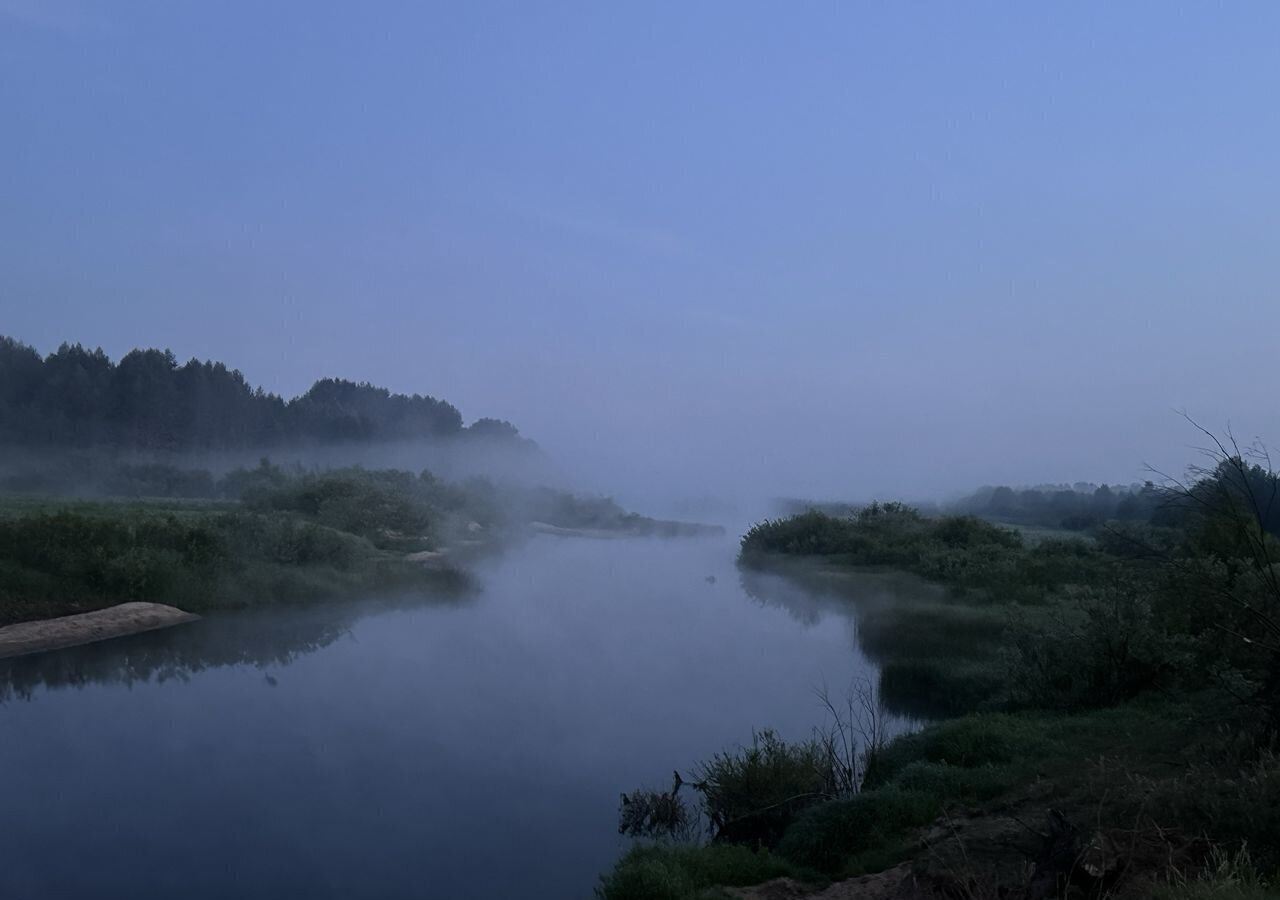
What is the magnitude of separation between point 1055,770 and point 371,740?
27.1 feet

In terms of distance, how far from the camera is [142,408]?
2539 inches

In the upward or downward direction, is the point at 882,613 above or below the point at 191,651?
below

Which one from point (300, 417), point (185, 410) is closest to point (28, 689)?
point (185, 410)

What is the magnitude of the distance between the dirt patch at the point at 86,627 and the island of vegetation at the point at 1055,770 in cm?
1279

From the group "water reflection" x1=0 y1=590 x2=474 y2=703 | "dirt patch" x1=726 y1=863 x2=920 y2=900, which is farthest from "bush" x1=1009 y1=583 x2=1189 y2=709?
"water reflection" x1=0 y1=590 x2=474 y2=703

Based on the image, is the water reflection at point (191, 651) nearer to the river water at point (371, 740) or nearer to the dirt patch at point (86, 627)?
the river water at point (371, 740)

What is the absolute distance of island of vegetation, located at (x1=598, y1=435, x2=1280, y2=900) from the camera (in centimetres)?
621

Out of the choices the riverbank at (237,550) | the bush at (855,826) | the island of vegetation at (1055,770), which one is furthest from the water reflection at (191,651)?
Answer: the bush at (855,826)

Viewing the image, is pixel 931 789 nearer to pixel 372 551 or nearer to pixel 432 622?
pixel 432 622

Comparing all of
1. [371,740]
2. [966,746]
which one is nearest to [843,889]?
[966,746]

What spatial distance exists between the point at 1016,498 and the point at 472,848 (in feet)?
290

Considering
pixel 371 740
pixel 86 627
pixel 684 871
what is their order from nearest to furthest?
pixel 684 871
pixel 371 740
pixel 86 627

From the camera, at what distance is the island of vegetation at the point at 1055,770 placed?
6211 millimetres

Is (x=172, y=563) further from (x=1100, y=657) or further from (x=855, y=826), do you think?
(x=1100, y=657)
